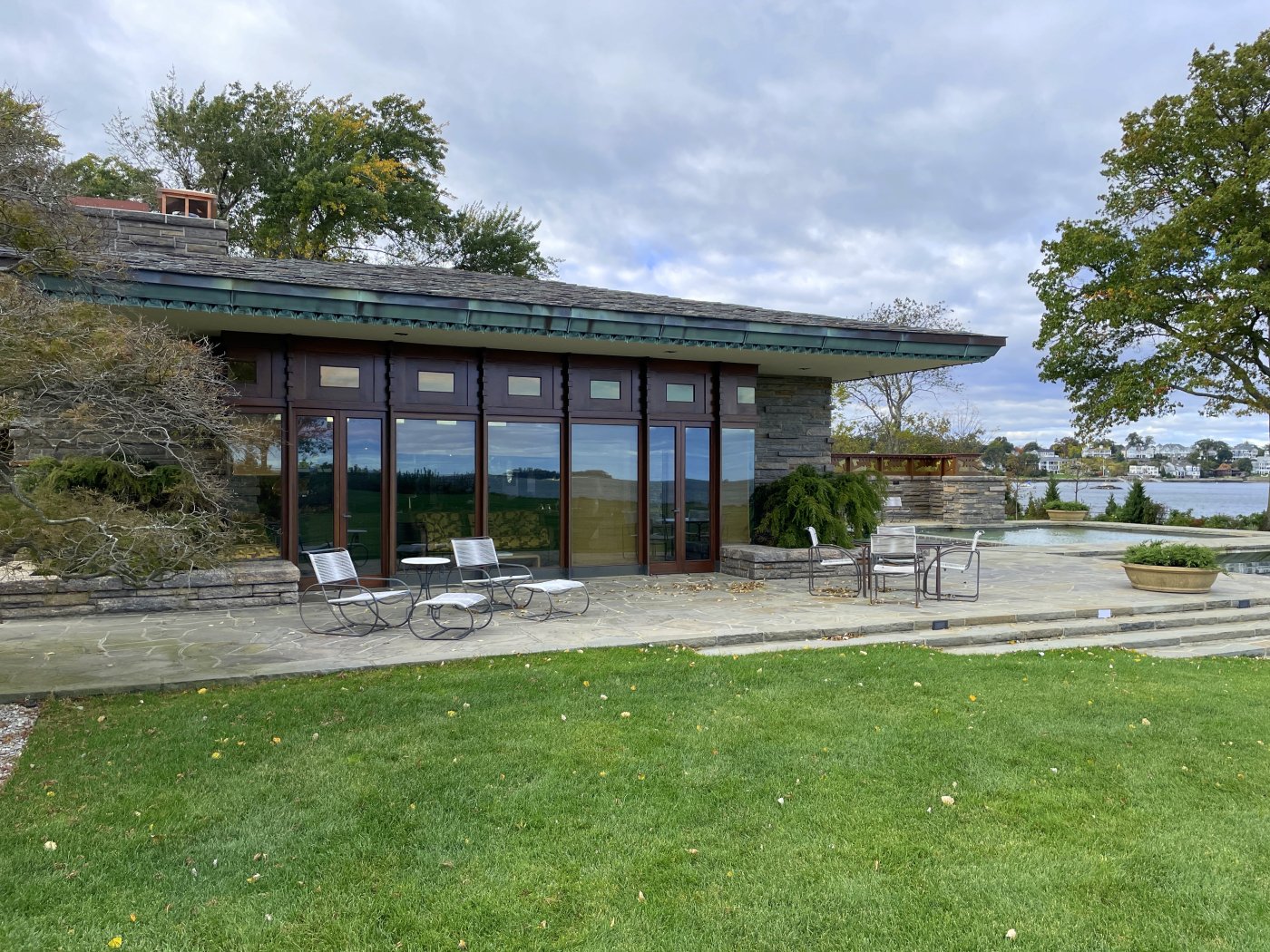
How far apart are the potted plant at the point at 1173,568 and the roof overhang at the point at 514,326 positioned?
10.4 feet

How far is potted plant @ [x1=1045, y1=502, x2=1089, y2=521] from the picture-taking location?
79.2 ft

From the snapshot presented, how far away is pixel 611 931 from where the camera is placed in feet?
8.53

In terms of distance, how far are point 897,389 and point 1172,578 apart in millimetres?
22012

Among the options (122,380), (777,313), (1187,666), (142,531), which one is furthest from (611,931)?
(777,313)

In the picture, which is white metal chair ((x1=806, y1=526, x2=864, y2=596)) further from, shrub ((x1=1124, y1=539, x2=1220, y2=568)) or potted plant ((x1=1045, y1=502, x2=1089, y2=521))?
potted plant ((x1=1045, y1=502, x2=1089, y2=521))

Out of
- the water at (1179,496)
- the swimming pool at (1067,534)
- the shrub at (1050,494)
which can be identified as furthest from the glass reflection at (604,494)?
the shrub at (1050,494)

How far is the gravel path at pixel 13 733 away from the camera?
3.94 meters

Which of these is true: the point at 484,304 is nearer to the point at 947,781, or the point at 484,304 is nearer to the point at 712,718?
the point at 712,718

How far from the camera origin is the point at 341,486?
945 cm

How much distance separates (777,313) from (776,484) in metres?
2.54

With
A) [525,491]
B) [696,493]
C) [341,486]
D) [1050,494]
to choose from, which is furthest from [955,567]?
[1050,494]

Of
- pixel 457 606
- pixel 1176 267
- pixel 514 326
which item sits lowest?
pixel 457 606

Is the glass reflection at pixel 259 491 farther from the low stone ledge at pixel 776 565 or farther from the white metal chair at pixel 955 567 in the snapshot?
the white metal chair at pixel 955 567

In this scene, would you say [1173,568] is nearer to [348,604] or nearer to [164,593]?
[348,604]
